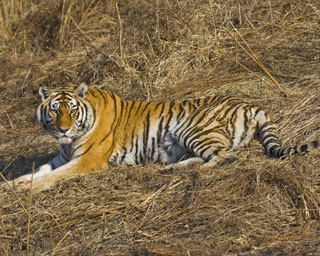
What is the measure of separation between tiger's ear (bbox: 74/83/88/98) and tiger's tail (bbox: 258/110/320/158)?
176cm

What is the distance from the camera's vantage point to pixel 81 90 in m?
5.90

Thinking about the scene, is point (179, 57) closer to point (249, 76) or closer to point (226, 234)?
point (249, 76)

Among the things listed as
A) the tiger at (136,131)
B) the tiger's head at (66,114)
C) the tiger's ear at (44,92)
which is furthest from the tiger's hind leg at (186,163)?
the tiger's ear at (44,92)

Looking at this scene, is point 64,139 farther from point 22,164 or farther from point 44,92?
point 22,164

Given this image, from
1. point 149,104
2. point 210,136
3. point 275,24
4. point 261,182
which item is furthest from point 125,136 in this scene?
point 275,24

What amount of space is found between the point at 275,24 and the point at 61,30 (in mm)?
3575

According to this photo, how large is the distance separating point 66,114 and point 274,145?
78.4 inches

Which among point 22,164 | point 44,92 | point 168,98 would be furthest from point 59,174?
point 168,98

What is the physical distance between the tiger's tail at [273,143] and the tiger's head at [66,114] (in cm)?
169

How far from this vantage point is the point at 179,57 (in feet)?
25.7

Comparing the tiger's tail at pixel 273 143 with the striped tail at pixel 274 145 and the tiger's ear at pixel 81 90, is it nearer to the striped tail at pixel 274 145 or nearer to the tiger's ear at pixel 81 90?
the striped tail at pixel 274 145

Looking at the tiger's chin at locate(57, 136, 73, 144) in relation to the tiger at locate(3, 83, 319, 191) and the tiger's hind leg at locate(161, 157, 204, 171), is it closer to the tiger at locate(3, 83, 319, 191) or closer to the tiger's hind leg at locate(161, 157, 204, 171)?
the tiger at locate(3, 83, 319, 191)

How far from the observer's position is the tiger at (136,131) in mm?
5648

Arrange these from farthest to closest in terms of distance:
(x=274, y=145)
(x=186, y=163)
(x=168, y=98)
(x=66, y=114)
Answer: (x=168, y=98)
(x=66, y=114)
(x=186, y=163)
(x=274, y=145)
